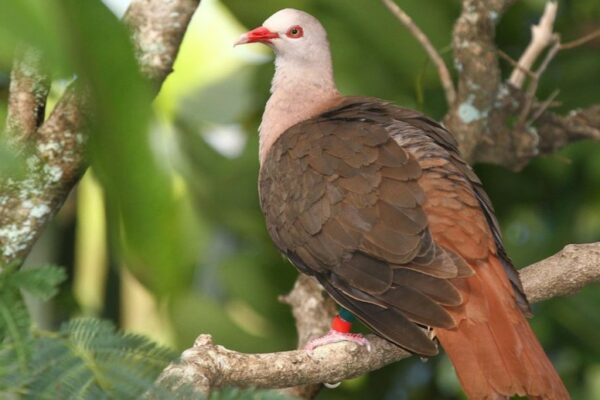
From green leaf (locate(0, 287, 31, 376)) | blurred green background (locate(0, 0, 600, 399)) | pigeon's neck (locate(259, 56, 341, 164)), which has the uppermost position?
green leaf (locate(0, 287, 31, 376))

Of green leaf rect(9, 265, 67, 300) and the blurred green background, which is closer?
green leaf rect(9, 265, 67, 300)

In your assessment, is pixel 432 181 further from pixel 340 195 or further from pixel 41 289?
pixel 41 289

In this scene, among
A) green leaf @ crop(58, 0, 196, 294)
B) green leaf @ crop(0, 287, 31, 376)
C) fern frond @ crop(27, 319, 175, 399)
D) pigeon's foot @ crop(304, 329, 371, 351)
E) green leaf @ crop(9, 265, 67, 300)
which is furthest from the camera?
pigeon's foot @ crop(304, 329, 371, 351)

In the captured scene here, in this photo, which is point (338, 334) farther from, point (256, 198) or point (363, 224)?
point (256, 198)

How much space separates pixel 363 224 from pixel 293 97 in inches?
38.3

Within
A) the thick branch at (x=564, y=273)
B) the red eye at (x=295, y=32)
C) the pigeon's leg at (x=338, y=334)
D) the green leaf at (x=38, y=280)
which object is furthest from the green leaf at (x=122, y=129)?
the red eye at (x=295, y=32)

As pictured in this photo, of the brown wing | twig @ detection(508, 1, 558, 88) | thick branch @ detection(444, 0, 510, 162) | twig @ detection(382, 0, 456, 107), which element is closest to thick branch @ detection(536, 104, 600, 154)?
twig @ detection(508, 1, 558, 88)

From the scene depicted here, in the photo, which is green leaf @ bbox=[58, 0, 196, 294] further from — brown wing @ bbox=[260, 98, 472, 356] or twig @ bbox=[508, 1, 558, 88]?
twig @ bbox=[508, 1, 558, 88]

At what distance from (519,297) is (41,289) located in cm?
141

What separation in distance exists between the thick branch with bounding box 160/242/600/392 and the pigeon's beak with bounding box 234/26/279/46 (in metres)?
0.99

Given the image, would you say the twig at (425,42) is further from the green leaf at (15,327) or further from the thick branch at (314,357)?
the green leaf at (15,327)

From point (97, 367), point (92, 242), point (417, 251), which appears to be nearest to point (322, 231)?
point (417, 251)

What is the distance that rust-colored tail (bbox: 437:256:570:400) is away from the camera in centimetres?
202

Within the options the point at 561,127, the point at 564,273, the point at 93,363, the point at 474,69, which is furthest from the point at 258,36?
the point at 93,363
